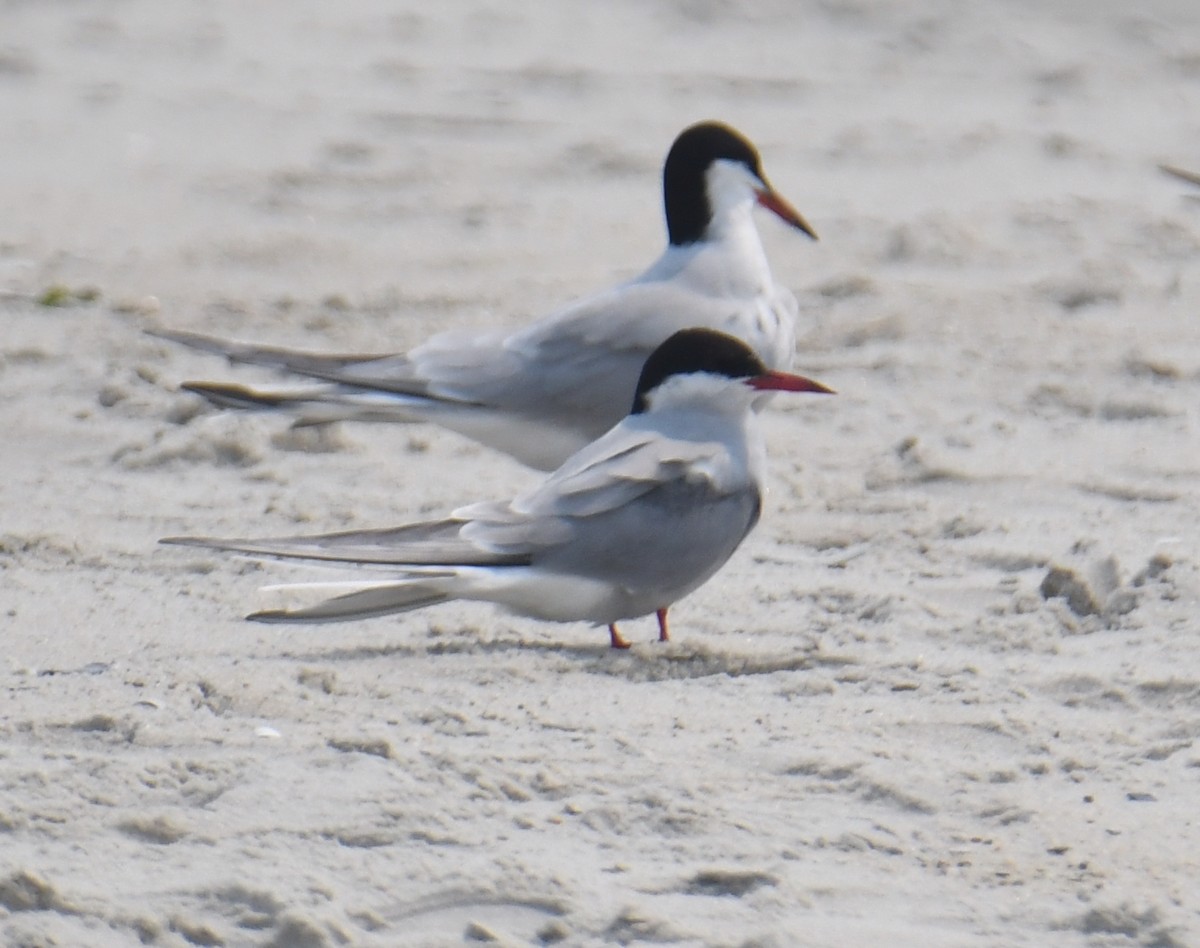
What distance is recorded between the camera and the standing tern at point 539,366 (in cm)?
443

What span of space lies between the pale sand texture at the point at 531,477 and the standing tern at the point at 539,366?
0.13 metres

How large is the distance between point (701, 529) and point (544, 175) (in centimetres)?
311

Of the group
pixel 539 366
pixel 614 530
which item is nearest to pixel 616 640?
pixel 614 530

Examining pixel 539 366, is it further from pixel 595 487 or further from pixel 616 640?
pixel 616 640

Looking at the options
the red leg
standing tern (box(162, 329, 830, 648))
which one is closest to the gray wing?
standing tern (box(162, 329, 830, 648))

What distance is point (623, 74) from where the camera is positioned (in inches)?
300

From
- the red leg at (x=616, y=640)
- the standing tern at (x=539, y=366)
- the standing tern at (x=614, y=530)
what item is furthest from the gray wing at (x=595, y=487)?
the standing tern at (x=539, y=366)

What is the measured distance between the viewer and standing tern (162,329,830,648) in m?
3.44

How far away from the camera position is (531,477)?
4.59m

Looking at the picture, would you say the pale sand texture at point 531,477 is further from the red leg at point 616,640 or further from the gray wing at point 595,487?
the gray wing at point 595,487

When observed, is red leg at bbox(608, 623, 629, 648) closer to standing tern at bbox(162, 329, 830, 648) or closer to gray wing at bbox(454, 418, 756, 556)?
standing tern at bbox(162, 329, 830, 648)

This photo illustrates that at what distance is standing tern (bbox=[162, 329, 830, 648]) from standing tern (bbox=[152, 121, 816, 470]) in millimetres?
646

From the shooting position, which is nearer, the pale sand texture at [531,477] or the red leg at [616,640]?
the pale sand texture at [531,477]

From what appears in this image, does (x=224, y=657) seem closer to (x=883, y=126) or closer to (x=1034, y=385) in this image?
(x=1034, y=385)
